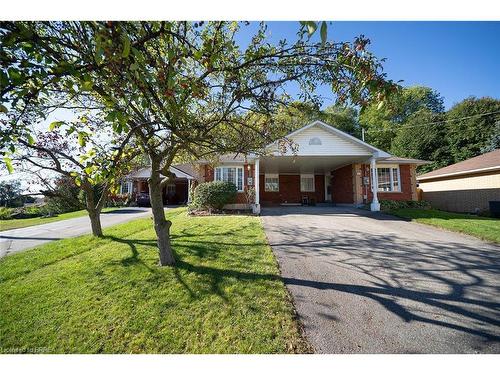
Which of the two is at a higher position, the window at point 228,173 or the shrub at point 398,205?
the window at point 228,173

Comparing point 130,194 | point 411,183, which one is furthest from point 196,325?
point 130,194

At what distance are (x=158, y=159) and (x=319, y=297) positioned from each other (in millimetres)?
4202

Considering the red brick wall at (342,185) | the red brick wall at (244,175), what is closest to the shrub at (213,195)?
the red brick wall at (244,175)

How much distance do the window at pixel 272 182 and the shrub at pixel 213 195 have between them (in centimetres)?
795

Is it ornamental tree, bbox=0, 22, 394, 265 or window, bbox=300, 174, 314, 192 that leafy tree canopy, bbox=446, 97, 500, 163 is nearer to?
window, bbox=300, 174, 314, 192

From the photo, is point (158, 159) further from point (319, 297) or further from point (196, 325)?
point (319, 297)

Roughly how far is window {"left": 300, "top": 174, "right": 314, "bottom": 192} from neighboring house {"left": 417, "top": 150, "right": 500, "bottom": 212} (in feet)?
34.2

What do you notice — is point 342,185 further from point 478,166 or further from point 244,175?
point 478,166

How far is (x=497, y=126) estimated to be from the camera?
75.5 feet

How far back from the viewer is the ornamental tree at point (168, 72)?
1979 millimetres

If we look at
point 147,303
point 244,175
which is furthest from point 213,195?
point 147,303

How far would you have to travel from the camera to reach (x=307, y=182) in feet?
72.8

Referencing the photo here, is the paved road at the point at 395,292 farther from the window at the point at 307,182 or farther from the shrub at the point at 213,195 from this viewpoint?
the window at the point at 307,182

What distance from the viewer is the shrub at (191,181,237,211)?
45.1 ft
